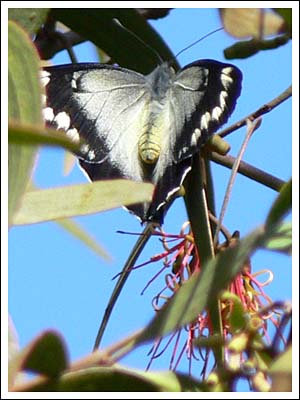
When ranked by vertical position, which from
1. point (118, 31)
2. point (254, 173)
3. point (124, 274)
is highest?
point (118, 31)

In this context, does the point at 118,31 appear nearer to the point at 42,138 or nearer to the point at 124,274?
the point at 124,274

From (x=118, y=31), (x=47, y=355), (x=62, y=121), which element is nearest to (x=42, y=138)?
(x=47, y=355)

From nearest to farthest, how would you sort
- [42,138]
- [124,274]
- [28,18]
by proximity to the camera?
[42,138]
[28,18]
[124,274]

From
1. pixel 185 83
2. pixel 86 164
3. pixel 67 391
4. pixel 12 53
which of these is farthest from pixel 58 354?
pixel 185 83

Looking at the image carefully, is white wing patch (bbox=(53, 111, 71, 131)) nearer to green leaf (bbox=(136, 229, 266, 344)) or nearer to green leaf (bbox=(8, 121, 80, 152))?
green leaf (bbox=(136, 229, 266, 344))

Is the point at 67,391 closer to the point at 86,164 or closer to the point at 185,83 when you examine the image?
the point at 86,164

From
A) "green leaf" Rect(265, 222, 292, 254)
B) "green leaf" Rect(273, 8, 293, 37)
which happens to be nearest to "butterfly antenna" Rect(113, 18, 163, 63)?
"green leaf" Rect(273, 8, 293, 37)

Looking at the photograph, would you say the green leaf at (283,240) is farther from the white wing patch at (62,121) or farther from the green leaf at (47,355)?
the white wing patch at (62,121)
